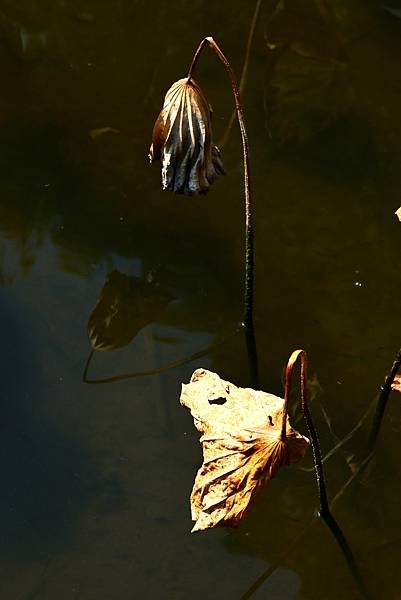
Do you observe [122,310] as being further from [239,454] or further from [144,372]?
[239,454]

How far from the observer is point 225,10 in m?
3.97

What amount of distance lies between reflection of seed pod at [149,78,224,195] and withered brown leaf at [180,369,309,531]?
24.8 inches

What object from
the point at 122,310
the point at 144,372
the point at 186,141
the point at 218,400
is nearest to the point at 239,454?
the point at 218,400

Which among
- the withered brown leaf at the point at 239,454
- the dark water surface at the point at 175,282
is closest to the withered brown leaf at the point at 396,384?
the dark water surface at the point at 175,282

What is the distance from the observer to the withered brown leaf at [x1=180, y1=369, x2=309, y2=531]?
221 cm

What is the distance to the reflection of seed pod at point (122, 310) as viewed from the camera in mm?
2932

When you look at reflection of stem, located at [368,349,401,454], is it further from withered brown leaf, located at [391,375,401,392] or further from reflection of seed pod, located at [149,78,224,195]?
reflection of seed pod, located at [149,78,224,195]

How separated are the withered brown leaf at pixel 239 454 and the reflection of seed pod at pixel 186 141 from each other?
0.63 m

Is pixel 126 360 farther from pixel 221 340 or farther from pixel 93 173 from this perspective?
pixel 93 173

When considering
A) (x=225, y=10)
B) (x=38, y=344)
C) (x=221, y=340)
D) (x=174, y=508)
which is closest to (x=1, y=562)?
(x=174, y=508)

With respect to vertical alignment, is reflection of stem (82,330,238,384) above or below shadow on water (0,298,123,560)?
above

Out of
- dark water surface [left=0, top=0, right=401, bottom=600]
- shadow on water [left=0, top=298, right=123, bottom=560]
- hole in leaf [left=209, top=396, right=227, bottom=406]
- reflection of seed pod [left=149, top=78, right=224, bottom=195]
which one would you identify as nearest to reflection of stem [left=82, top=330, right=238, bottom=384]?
dark water surface [left=0, top=0, right=401, bottom=600]

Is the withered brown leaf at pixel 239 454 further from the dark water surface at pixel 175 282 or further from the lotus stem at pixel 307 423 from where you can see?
the dark water surface at pixel 175 282

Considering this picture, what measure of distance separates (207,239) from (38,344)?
579mm
